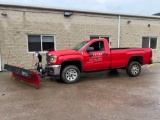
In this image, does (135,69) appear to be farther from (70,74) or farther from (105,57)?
(70,74)

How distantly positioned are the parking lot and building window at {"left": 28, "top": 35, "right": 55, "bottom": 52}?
161 inches

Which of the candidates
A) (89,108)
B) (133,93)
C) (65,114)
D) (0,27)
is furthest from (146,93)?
(0,27)

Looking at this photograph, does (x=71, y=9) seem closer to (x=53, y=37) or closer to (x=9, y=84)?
(x=53, y=37)

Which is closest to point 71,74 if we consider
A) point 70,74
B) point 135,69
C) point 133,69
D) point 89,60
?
point 70,74

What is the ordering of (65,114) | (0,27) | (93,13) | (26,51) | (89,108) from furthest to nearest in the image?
1. (93,13)
2. (26,51)
3. (0,27)
4. (89,108)
5. (65,114)

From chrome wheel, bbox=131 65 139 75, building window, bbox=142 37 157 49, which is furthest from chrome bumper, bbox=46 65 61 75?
building window, bbox=142 37 157 49

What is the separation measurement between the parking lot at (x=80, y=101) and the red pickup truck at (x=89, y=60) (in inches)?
25.1

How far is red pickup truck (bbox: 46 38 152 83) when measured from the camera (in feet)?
24.5

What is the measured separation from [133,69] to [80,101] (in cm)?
474

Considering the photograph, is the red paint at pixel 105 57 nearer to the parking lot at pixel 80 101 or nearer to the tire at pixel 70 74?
the tire at pixel 70 74

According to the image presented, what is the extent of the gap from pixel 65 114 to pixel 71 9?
8.75 metres

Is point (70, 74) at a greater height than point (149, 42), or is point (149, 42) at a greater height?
point (149, 42)

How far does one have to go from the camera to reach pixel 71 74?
7.71m

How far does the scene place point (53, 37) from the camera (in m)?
11.7
